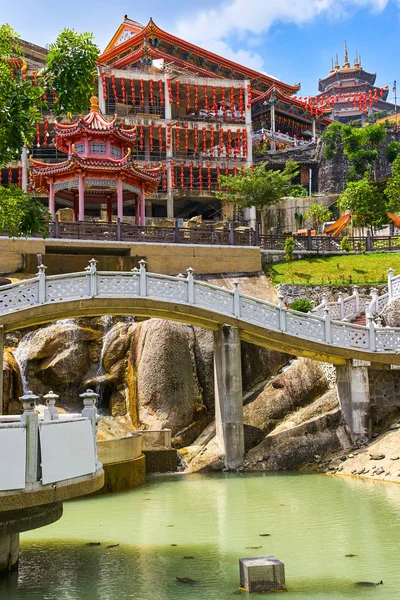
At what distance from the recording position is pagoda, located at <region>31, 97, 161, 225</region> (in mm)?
28750

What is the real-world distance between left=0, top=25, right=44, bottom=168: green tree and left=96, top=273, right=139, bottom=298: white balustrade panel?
710 centimetres

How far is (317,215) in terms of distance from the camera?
45.1 metres

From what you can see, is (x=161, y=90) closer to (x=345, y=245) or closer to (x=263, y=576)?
(x=345, y=245)

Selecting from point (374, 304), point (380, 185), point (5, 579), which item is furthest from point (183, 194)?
point (5, 579)

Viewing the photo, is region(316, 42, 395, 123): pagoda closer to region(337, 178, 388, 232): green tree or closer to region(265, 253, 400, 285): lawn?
region(337, 178, 388, 232): green tree

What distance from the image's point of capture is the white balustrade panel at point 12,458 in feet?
25.0

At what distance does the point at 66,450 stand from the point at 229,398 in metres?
11.7

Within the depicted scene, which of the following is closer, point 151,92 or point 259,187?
point 259,187

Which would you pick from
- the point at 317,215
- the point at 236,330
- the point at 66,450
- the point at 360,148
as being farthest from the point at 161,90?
the point at 66,450

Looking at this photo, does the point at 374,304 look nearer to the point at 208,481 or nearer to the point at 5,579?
the point at 208,481

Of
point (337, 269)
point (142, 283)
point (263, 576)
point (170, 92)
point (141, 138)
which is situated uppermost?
point (170, 92)

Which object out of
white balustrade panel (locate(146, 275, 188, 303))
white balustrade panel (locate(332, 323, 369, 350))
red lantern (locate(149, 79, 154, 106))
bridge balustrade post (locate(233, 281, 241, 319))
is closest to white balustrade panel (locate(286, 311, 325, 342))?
white balustrade panel (locate(332, 323, 369, 350))

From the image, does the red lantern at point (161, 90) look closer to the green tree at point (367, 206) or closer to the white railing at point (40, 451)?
the green tree at point (367, 206)

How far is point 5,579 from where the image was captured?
9.09 metres
